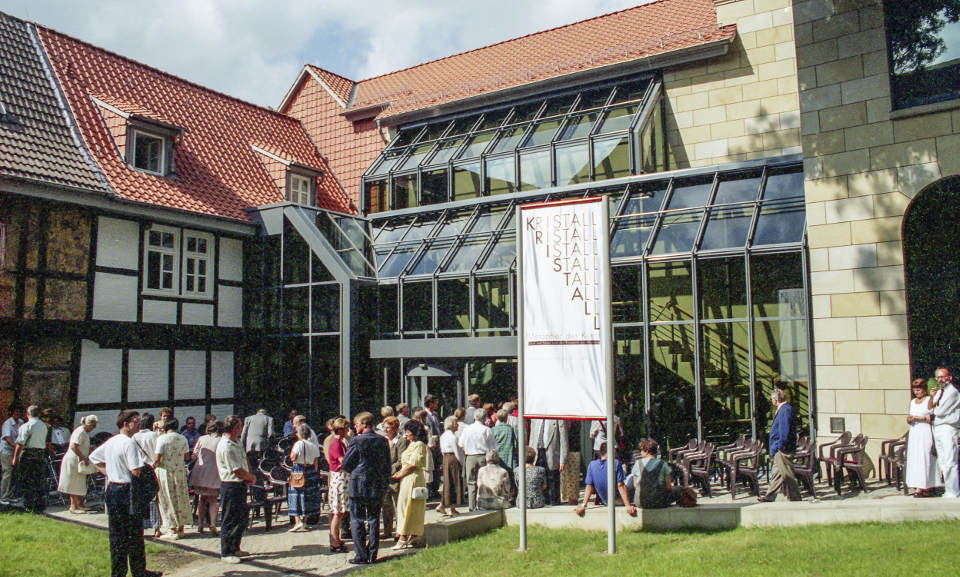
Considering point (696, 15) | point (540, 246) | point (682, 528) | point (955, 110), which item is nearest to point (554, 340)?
point (540, 246)

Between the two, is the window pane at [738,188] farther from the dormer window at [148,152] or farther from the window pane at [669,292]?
the dormer window at [148,152]

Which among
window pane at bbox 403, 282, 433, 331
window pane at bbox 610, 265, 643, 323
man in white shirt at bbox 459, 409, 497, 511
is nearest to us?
man in white shirt at bbox 459, 409, 497, 511

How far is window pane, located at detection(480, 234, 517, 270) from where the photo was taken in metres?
14.8

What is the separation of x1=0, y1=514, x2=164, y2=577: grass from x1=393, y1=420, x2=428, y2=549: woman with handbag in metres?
2.85

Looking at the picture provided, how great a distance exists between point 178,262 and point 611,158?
980cm

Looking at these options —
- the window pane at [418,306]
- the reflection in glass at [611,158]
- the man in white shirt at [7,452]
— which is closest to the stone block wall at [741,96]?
the reflection in glass at [611,158]

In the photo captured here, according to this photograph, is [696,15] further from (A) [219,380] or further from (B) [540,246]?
(A) [219,380]

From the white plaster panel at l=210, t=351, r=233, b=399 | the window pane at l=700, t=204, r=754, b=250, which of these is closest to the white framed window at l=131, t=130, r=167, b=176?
the white plaster panel at l=210, t=351, r=233, b=399

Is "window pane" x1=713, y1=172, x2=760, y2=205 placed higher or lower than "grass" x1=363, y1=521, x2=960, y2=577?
higher

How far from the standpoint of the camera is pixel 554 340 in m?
8.42

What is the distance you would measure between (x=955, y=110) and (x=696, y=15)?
29.7 feet

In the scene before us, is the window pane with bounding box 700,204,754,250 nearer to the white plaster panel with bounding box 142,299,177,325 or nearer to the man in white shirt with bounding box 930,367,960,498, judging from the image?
the man in white shirt with bounding box 930,367,960,498

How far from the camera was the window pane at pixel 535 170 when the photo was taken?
1708 cm

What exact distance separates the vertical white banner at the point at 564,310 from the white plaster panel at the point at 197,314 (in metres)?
10.1
